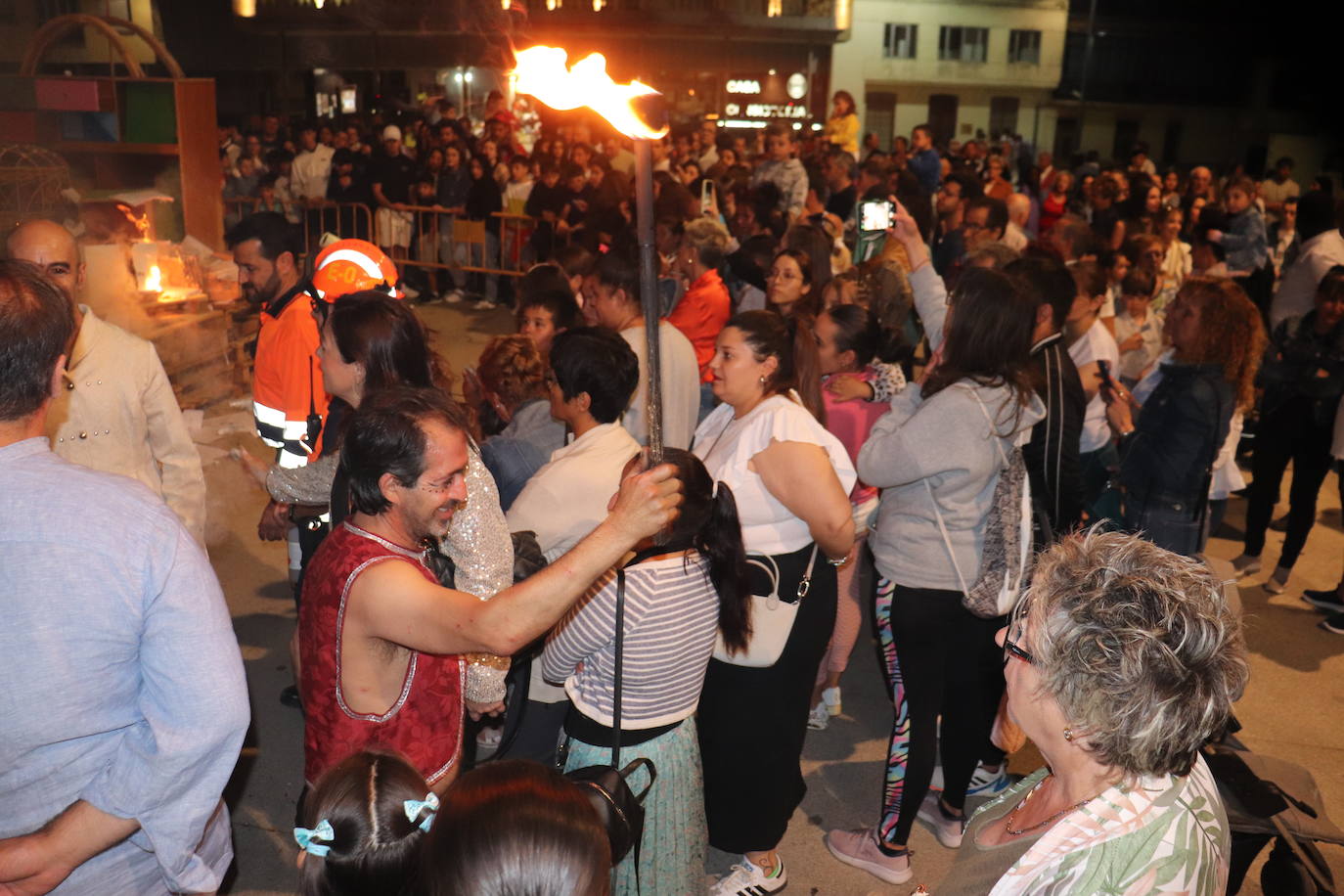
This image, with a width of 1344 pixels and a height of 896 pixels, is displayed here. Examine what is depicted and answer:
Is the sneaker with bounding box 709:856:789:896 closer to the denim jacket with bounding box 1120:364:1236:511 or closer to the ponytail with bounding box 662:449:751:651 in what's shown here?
the ponytail with bounding box 662:449:751:651

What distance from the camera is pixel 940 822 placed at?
405cm

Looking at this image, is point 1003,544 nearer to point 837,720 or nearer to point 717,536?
point 717,536

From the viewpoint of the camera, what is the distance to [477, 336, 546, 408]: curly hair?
4469 millimetres

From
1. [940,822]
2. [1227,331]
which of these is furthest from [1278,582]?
[940,822]

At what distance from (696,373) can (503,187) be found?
9.60 m

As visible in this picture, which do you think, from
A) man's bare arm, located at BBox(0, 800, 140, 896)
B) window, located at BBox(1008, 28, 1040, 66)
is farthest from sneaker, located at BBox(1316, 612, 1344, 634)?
window, located at BBox(1008, 28, 1040, 66)

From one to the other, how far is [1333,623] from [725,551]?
15.5ft

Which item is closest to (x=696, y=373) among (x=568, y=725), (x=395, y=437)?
(x=568, y=725)

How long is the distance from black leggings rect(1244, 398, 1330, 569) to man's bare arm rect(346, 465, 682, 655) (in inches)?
207

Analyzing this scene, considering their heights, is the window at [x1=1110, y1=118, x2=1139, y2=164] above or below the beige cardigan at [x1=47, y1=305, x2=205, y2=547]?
above

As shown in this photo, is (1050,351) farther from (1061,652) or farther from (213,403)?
(213,403)

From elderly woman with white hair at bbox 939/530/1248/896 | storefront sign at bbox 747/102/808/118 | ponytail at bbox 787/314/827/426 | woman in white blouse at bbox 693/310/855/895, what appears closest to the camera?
elderly woman with white hair at bbox 939/530/1248/896

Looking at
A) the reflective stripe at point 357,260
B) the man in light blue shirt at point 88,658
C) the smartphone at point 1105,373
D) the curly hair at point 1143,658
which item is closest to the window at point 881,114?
the smartphone at point 1105,373

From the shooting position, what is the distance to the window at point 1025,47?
39.1m
